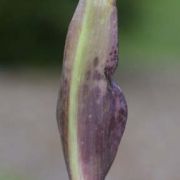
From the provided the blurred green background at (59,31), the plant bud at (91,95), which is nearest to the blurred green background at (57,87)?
the blurred green background at (59,31)

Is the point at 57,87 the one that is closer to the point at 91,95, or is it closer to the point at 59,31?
the point at 59,31

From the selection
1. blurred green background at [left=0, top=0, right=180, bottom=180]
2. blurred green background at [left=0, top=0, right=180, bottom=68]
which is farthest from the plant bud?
blurred green background at [left=0, top=0, right=180, bottom=68]

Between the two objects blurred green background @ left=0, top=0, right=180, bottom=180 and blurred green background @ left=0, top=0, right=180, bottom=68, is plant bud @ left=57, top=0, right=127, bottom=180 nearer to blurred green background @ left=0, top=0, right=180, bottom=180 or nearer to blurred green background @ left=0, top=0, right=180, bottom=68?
blurred green background @ left=0, top=0, right=180, bottom=180

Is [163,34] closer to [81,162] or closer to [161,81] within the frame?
[161,81]

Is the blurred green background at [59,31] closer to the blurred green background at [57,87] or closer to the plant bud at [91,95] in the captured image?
the blurred green background at [57,87]

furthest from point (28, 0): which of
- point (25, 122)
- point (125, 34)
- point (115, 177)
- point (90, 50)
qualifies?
point (90, 50)

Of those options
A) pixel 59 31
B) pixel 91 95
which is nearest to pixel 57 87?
pixel 59 31

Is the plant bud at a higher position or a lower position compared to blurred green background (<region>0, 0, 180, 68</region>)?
higher

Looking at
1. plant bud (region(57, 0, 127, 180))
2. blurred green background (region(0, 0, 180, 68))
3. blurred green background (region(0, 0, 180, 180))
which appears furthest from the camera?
blurred green background (region(0, 0, 180, 68))
